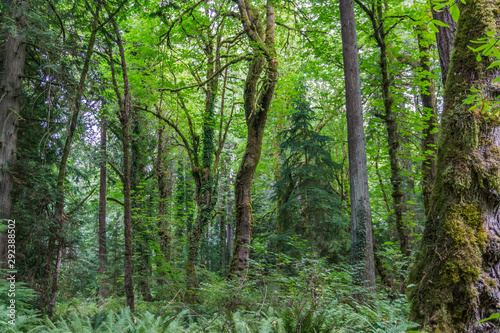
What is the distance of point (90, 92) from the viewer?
19.5 feet

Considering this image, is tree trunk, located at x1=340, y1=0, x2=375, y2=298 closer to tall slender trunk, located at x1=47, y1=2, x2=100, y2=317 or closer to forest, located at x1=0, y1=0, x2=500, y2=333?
forest, located at x1=0, y1=0, x2=500, y2=333

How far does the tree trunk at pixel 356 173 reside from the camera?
480 cm

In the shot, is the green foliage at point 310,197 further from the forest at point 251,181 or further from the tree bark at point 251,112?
the tree bark at point 251,112

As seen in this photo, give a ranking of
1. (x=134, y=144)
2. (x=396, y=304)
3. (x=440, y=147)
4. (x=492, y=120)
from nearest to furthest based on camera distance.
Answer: (x=492, y=120) < (x=440, y=147) < (x=396, y=304) < (x=134, y=144)

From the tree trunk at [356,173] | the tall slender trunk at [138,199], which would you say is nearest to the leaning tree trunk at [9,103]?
the tall slender trunk at [138,199]

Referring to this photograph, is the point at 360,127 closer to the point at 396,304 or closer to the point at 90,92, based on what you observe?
the point at 396,304

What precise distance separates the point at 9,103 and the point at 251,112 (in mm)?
5479

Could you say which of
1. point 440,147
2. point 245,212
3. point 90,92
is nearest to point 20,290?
point 90,92

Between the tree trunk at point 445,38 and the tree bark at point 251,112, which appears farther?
the tree bark at point 251,112

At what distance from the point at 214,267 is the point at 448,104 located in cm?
1918

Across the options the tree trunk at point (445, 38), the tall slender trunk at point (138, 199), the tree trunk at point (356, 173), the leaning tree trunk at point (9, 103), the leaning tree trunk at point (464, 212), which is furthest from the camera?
the tall slender trunk at point (138, 199)

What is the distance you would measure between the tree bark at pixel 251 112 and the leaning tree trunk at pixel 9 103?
4.93m

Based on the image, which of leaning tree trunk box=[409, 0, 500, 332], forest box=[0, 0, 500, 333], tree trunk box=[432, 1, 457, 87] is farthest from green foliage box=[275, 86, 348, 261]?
leaning tree trunk box=[409, 0, 500, 332]

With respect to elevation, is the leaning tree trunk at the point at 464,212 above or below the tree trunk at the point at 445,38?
below
